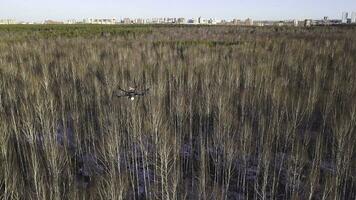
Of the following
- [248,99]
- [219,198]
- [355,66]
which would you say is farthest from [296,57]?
[219,198]

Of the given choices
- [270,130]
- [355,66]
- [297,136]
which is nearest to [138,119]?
[270,130]

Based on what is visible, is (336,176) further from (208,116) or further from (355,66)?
(355,66)

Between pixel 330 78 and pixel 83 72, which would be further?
pixel 83 72

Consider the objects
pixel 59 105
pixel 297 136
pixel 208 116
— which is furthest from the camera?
pixel 59 105

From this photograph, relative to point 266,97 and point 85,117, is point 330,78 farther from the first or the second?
point 85,117

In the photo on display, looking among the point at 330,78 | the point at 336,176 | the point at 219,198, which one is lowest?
the point at 219,198

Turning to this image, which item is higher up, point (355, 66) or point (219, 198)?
point (355, 66)

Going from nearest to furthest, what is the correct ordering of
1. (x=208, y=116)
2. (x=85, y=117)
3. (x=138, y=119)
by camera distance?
(x=138, y=119)
(x=208, y=116)
(x=85, y=117)
